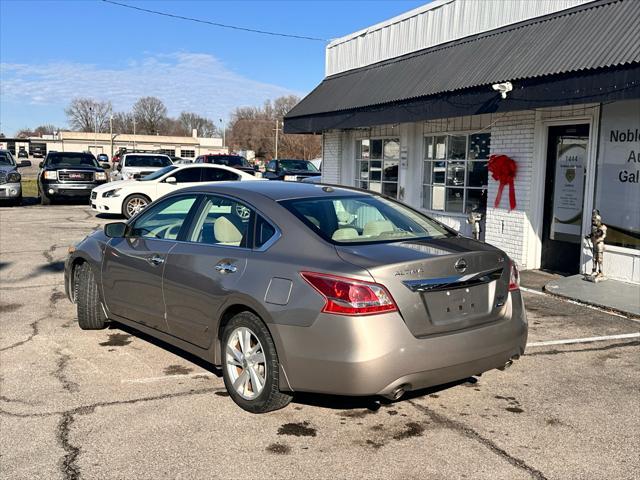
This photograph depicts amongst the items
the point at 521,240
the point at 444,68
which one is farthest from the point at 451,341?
the point at 444,68

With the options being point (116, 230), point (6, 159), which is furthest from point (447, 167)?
point (6, 159)

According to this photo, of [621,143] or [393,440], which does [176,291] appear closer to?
[393,440]

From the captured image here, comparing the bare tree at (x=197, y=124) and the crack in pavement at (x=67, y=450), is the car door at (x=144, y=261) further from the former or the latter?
the bare tree at (x=197, y=124)

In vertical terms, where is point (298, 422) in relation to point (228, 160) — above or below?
below

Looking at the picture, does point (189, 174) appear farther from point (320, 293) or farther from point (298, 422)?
point (320, 293)

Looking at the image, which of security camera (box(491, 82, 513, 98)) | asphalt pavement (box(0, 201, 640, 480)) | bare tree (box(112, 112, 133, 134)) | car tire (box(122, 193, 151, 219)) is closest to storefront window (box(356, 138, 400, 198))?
security camera (box(491, 82, 513, 98))

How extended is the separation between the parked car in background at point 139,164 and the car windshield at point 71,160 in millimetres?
1044

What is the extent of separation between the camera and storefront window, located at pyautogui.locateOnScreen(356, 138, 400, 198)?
13594 millimetres

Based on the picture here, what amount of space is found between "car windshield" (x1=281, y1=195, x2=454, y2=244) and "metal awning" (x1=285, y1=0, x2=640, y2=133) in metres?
3.89

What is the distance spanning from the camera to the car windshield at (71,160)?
21170 mm

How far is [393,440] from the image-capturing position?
382 cm

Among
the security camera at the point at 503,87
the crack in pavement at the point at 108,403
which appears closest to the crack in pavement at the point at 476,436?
the crack in pavement at the point at 108,403

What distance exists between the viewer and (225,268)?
4.33 metres

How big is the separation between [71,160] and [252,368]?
19.6 meters
